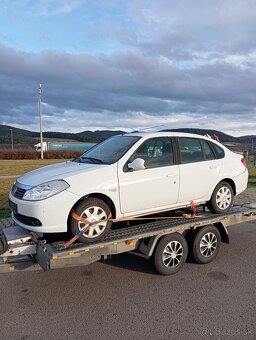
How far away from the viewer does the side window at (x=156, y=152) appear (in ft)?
16.8

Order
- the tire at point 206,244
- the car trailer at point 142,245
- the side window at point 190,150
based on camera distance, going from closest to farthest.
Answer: the car trailer at point 142,245 < the tire at point 206,244 < the side window at point 190,150

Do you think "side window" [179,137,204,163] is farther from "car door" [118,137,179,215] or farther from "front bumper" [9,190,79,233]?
"front bumper" [9,190,79,233]

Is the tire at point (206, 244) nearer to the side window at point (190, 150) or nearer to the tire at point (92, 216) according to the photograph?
the side window at point (190, 150)

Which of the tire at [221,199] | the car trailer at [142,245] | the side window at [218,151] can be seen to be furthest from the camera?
the side window at [218,151]

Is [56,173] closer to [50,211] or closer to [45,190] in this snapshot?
[45,190]

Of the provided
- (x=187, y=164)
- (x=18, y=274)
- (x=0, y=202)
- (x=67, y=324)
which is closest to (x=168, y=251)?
(x=187, y=164)

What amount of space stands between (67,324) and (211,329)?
1.50 meters

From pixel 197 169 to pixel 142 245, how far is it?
1538 mm

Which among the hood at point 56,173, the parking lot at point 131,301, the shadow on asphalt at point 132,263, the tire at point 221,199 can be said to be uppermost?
the hood at point 56,173

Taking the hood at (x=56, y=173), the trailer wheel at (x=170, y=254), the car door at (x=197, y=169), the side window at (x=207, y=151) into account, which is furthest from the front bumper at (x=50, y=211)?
the side window at (x=207, y=151)

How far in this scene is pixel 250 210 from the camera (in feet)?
20.2

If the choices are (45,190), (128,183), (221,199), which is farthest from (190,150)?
(45,190)

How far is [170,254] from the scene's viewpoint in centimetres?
503

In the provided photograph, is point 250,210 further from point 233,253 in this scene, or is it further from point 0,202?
point 0,202
